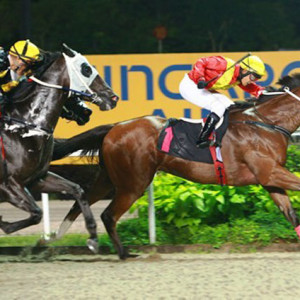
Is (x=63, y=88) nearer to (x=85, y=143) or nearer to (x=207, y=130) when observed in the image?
(x=85, y=143)

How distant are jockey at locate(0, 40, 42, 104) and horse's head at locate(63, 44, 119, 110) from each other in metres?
0.26

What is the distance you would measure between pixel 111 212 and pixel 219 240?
39.4 inches

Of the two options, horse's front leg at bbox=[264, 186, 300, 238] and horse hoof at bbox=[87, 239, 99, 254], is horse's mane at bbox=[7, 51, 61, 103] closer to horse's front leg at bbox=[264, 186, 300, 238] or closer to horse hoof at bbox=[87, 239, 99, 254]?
horse hoof at bbox=[87, 239, 99, 254]

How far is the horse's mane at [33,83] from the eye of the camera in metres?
6.24

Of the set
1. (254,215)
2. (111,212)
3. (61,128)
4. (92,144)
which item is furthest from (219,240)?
(61,128)

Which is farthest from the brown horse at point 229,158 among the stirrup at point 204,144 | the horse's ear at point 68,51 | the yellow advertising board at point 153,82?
the yellow advertising board at point 153,82

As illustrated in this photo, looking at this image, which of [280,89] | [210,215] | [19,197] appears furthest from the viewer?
[210,215]

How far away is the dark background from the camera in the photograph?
25125 mm

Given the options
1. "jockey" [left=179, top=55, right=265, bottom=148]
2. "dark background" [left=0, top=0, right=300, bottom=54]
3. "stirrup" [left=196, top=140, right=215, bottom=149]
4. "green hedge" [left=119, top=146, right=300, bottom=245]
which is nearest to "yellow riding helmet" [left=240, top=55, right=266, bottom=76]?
"jockey" [left=179, top=55, right=265, bottom=148]

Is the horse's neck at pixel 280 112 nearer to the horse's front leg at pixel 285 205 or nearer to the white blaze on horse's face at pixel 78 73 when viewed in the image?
the horse's front leg at pixel 285 205

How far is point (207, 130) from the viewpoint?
640 cm

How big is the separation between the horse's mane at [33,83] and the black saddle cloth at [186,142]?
1126 mm

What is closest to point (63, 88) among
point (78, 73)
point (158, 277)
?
point (78, 73)

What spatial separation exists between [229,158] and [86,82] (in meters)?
1.35
